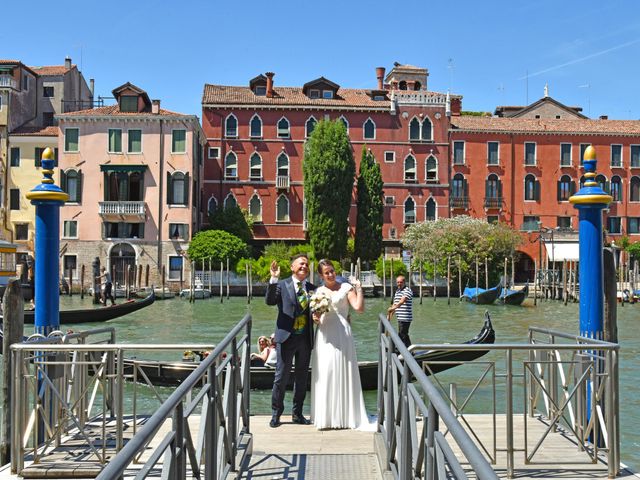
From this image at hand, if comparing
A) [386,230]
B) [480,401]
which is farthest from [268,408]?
[386,230]

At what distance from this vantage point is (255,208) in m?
39.8

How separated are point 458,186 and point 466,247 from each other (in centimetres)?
602

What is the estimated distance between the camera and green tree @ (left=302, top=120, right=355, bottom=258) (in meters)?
36.6

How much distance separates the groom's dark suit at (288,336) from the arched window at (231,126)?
34542mm

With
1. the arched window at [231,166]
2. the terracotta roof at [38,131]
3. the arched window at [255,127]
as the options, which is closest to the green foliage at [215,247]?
the arched window at [231,166]

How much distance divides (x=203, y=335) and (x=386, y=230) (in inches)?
835

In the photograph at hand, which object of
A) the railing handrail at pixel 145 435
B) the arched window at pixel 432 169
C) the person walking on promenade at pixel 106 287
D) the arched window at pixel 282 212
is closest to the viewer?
the railing handrail at pixel 145 435

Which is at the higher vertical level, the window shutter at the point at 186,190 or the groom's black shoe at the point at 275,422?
the window shutter at the point at 186,190

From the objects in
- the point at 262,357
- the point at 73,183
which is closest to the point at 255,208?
the point at 73,183

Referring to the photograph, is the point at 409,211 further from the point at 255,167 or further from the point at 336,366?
the point at 336,366

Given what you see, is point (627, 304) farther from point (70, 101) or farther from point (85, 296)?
point (70, 101)

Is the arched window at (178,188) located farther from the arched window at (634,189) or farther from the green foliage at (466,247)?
the arched window at (634,189)

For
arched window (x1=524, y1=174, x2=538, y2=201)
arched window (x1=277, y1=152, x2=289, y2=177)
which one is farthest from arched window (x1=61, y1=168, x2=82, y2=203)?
arched window (x1=524, y1=174, x2=538, y2=201)

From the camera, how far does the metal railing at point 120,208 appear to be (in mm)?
36312
